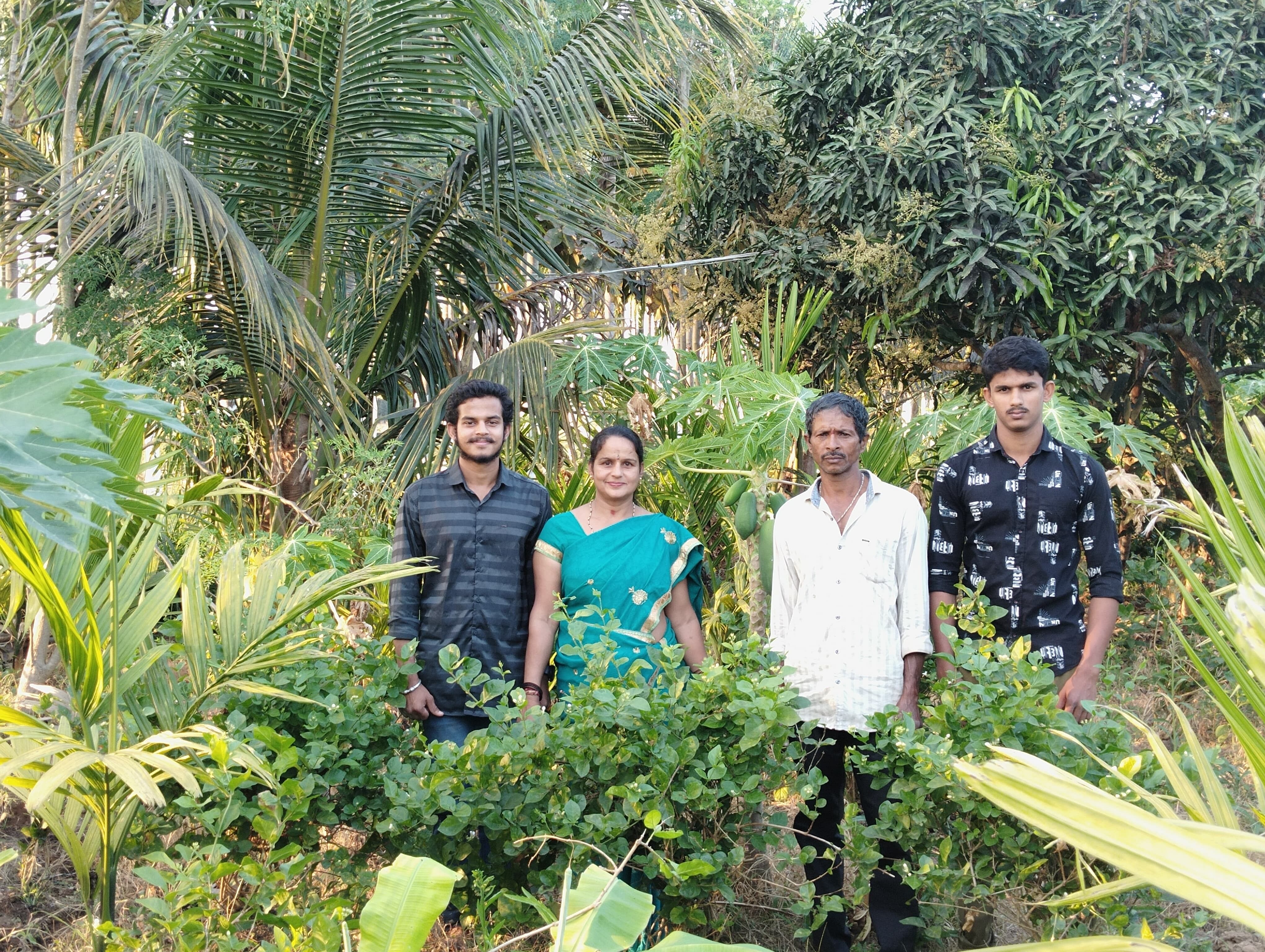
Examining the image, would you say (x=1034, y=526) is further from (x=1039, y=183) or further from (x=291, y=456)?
(x=291, y=456)

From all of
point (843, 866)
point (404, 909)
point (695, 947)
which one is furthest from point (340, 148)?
point (695, 947)

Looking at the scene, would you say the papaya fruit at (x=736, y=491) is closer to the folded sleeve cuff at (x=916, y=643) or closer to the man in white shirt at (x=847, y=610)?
the man in white shirt at (x=847, y=610)

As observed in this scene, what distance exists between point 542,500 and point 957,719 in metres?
1.44

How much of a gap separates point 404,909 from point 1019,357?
2.07 m

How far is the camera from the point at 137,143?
4.41 metres

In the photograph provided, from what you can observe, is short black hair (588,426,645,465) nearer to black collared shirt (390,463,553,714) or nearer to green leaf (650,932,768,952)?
black collared shirt (390,463,553,714)

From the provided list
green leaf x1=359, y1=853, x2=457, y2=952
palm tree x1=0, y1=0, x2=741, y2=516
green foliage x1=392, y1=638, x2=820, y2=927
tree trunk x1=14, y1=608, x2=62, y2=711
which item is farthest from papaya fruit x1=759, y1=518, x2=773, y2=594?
palm tree x1=0, y1=0, x2=741, y2=516

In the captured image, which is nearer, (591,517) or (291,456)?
(591,517)

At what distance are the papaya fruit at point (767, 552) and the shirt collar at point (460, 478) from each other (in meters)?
0.79

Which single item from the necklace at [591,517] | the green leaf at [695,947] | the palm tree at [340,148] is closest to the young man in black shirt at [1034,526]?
the necklace at [591,517]

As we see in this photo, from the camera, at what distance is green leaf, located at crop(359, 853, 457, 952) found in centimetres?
145

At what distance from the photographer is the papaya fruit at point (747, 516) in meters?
3.32

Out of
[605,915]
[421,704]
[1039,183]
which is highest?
[1039,183]

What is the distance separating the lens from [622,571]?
9.77ft
